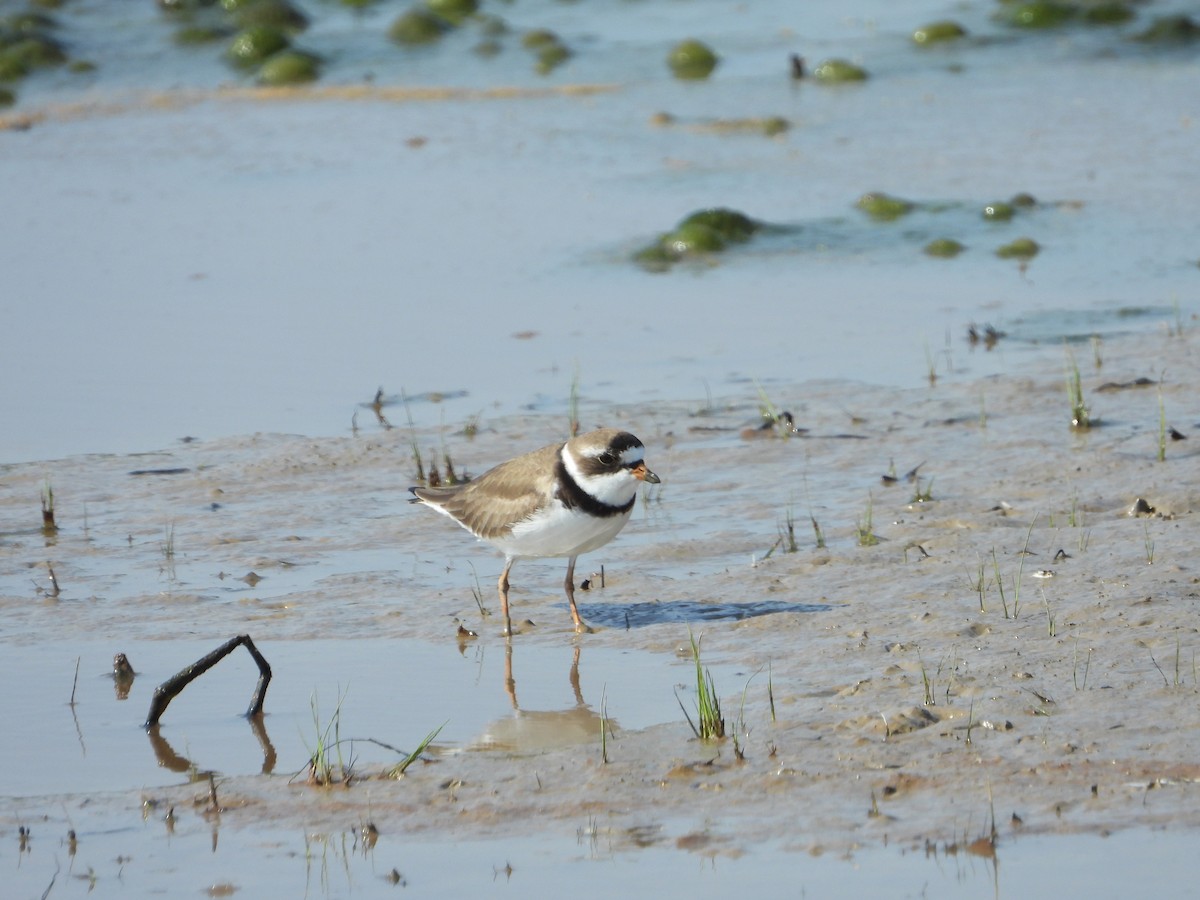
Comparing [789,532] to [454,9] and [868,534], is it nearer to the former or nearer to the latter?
[868,534]

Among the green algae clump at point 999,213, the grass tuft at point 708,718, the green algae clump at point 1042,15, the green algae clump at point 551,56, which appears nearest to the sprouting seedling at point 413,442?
the grass tuft at point 708,718

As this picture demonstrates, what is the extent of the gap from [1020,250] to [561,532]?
6768 millimetres

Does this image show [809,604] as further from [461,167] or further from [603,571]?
[461,167]

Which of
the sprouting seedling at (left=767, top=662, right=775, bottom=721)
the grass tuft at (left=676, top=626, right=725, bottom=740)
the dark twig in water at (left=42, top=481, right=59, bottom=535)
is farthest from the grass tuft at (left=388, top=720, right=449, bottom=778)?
the dark twig in water at (left=42, top=481, right=59, bottom=535)

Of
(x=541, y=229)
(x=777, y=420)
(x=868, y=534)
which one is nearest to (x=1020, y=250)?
(x=541, y=229)

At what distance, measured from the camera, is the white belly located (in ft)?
21.7

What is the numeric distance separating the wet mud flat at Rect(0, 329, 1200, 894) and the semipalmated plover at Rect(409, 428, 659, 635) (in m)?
0.31

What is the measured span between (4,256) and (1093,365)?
7.95m

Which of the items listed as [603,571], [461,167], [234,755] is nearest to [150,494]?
[603,571]

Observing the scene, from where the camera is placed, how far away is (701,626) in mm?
6578

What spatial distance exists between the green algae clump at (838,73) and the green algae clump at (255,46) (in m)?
6.63

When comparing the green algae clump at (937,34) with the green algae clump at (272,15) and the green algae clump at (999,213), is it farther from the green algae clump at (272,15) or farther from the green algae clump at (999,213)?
the green algae clump at (272,15)

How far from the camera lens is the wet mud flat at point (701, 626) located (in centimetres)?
489

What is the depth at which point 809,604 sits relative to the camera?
673cm
